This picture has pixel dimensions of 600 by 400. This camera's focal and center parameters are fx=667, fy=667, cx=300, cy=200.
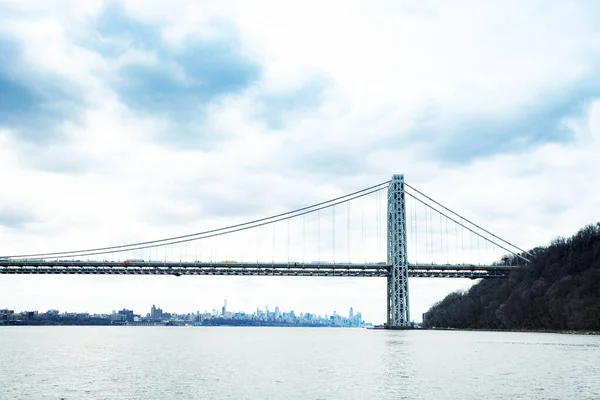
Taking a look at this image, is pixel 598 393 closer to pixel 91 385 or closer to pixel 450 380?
pixel 450 380

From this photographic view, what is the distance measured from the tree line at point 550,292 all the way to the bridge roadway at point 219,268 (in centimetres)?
640

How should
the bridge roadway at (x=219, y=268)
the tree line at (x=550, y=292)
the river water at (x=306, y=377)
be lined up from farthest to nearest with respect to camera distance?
the bridge roadway at (x=219, y=268) → the tree line at (x=550, y=292) → the river water at (x=306, y=377)

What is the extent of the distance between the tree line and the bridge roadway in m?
6.40

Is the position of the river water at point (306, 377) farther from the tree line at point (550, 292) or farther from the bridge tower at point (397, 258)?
the bridge tower at point (397, 258)

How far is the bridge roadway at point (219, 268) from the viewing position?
83.5m

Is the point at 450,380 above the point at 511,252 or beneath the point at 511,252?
beneath

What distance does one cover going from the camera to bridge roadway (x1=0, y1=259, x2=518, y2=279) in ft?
274

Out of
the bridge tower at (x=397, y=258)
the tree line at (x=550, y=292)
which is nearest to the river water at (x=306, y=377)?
the tree line at (x=550, y=292)

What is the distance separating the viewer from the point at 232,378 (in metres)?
27.8

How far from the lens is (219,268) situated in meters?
88.7

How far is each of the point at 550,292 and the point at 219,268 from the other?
41419mm

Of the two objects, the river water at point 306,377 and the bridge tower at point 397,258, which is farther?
the bridge tower at point 397,258

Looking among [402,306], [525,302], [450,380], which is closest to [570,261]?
[525,302]

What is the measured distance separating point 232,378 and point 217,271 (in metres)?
58.6
